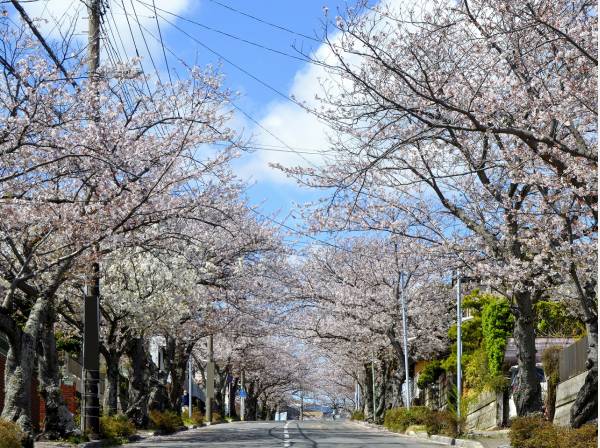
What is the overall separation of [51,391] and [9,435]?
716cm

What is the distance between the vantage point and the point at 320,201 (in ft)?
51.5

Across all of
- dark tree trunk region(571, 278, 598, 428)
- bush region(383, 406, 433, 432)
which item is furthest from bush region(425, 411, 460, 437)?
dark tree trunk region(571, 278, 598, 428)

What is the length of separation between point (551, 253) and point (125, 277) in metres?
14.0

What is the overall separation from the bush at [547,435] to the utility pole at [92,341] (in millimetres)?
9751

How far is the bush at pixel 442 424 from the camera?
24.7m

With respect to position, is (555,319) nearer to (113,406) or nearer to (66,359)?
(113,406)

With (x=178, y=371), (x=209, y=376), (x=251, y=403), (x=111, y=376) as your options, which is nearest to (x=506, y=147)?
(x=111, y=376)

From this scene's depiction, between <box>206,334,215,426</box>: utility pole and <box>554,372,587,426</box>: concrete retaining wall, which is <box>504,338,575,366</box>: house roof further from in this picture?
<box>206,334,215,426</box>: utility pole

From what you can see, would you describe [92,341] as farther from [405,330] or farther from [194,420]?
[194,420]

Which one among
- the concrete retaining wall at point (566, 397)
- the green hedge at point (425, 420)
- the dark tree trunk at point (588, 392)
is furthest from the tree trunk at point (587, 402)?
the green hedge at point (425, 420)

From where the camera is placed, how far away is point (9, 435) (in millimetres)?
13180

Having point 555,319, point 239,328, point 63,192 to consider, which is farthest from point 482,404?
point 63,192

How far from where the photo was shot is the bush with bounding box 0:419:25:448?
12922mm

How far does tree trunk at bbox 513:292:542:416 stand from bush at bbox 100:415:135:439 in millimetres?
10440
